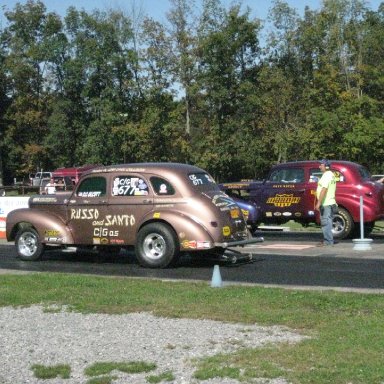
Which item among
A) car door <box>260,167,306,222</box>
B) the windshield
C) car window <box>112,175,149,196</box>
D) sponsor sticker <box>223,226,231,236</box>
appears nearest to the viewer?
sponsor sticker <box>223,226,231,236</box>

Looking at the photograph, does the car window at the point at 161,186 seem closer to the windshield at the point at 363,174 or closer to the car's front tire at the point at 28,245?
the car's front tire at the point at 28,245

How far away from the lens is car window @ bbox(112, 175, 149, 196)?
13398mm

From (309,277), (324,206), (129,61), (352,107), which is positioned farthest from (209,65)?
(309,277)

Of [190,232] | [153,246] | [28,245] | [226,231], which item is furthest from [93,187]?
[226,231]

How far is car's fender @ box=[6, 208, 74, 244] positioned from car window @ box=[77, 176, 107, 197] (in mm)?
757

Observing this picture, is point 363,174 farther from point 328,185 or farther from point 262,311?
point 262,311

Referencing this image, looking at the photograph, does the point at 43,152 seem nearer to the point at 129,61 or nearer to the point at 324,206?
the point at 129,61

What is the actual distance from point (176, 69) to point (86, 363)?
161 ft

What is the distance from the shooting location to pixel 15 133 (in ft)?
220

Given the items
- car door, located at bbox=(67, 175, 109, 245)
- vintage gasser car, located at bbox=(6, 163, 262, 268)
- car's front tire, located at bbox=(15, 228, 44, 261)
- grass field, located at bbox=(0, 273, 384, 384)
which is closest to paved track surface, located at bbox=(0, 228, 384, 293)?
car's front tire, located at bbox=(15, 228, 44, 261)

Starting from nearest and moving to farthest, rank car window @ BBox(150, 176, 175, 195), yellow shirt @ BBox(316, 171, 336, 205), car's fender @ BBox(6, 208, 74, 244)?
car window @ BBox(150, 176, 175, 195) → car's fender @ BBox(6, 208, 74, 244) → yellow shirt @ BBox(316, 171, 336, 205)

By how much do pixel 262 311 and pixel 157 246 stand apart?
5.01 m

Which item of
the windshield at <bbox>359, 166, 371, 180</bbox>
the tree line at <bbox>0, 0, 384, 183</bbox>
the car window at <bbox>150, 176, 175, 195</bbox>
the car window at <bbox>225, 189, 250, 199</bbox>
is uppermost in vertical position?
the tree line at <bbox>0, 0, 384, 183</bbox>

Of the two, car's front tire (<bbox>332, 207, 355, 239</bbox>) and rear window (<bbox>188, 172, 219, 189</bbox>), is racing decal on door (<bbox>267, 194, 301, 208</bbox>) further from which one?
rear window (<bbox>188, 172, 219, 189</bbox>)
